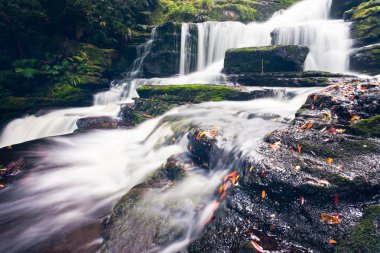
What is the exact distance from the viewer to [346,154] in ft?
10.7

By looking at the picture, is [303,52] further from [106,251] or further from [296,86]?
[106,251]

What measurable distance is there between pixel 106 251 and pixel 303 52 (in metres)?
10.8

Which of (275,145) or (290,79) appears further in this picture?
(290,79)

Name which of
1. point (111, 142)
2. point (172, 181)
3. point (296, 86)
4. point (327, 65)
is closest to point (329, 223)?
point (172, 181)

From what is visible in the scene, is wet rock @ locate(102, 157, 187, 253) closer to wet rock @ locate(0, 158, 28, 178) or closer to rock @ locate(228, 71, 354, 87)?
wet rock @ locate(0, 158, 28, 178)

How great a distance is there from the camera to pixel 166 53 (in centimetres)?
1617

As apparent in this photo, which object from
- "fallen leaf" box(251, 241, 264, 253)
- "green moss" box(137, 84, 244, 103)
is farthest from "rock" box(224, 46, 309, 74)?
"fallen leaf" box(251, 241, 264, 253)

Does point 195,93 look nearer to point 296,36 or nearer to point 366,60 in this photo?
→ point 366,60

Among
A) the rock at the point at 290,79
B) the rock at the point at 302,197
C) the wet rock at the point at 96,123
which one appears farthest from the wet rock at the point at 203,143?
the rock at the point at 290,79

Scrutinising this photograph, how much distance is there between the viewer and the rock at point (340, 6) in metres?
16.4

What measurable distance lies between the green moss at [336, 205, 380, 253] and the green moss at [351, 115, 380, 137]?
1.27 meters

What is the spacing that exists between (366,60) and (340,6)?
7811mm

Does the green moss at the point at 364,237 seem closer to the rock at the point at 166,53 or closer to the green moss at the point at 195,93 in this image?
the green moss at the point at 195,93

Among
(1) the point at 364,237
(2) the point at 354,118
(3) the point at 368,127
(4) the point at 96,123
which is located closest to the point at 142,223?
(1) the point at 364,237
